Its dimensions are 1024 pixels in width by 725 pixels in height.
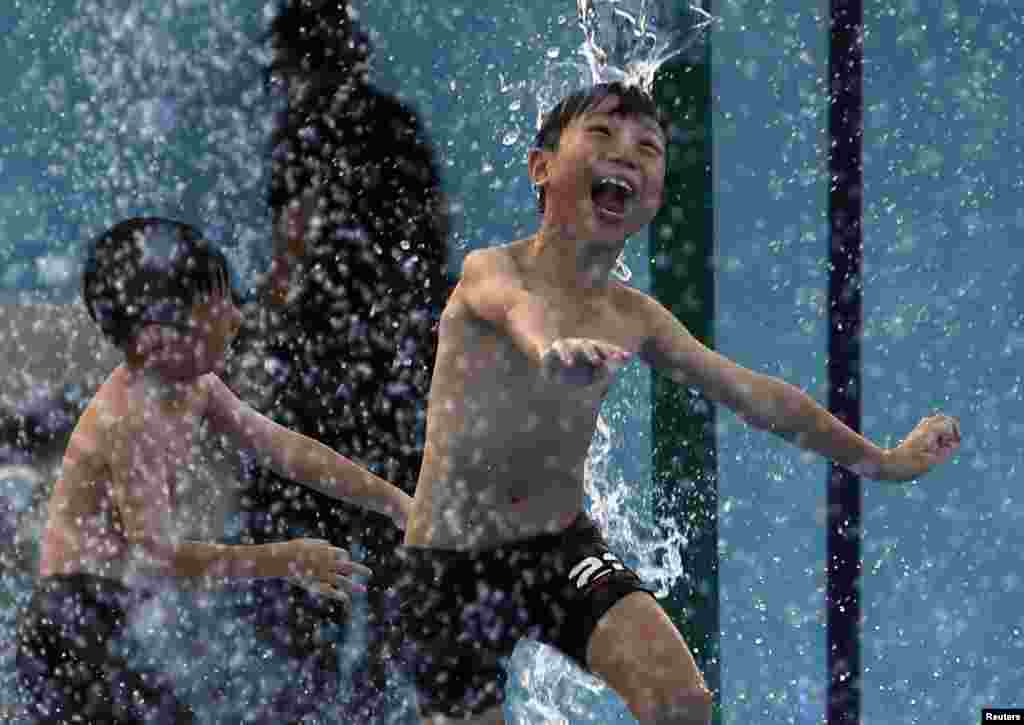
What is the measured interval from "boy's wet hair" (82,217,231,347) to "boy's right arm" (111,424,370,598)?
133 millimetres

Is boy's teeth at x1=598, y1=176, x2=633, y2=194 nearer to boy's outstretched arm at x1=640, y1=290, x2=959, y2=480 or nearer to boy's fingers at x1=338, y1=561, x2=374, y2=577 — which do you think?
boy's outstretched arm at x1=640, y1=290, x2=959, y2=480

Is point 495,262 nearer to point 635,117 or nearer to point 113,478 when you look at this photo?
point 635,117

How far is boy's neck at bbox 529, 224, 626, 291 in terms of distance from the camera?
143 cm

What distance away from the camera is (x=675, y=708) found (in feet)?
4.15

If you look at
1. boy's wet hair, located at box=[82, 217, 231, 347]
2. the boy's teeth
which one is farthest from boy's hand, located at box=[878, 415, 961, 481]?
boy's wet hair, located at box=[82, 217, 231, 347]

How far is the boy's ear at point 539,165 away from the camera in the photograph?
147 cm

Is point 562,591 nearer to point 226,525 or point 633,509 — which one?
point 633,509

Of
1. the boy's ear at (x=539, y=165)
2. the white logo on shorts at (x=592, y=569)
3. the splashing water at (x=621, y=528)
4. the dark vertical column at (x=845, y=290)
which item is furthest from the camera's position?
the splashing water at (x=621, y=528)

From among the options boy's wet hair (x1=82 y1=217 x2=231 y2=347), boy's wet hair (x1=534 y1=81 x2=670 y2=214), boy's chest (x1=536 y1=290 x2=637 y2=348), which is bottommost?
boy's chest (x1=536 y1=290 x2=637 y2=348)

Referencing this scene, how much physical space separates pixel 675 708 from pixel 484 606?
0.25m

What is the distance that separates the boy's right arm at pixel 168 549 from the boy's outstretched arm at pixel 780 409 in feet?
1.44

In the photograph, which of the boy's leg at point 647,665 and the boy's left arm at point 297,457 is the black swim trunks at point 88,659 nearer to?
the boy's left arm at point 297,457

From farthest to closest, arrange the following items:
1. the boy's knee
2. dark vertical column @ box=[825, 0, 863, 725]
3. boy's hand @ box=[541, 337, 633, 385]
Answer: dark vertical column @ box=[825, 0, 863, 725] → the boy's knee → boy's hand @ box=[541, 337, 633, 385]

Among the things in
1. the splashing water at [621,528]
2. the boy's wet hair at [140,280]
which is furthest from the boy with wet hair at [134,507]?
the splashing water at [621,528]
